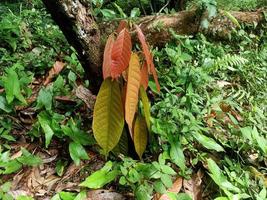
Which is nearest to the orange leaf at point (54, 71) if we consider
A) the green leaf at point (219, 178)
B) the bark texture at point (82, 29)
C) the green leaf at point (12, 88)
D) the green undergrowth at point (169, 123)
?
the green undergrowth at point (169, 123)

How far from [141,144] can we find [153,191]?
0.23 m

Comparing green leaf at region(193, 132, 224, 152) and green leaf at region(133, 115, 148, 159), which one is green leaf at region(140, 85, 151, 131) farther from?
green leaf at region(193, 132, 224, 152)

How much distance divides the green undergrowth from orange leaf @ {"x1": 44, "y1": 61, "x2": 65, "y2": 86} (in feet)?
0.12

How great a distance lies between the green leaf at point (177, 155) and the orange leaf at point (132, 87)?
0.40 m

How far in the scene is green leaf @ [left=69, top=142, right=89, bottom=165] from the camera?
188 centimetres

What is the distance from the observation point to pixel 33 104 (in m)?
2.23

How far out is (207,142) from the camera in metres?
1.96

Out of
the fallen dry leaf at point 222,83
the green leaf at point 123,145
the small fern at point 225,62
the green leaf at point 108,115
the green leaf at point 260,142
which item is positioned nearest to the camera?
the green leaf at point 108,115

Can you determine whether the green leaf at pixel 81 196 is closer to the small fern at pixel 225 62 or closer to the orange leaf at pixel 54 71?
the orange leaf at pixel 54 71

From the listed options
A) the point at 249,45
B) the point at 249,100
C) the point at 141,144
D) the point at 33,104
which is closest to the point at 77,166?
the point at 141,144

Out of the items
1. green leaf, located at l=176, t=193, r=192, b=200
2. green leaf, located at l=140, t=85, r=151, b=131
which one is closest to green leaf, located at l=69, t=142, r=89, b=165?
green leaf, located at l=140, t=85, r=151, b=131

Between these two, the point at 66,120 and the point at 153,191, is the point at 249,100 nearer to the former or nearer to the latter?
the point at 153,191

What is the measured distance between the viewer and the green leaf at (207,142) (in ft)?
6.34

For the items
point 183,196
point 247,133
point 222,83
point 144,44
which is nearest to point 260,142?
point 247,133
